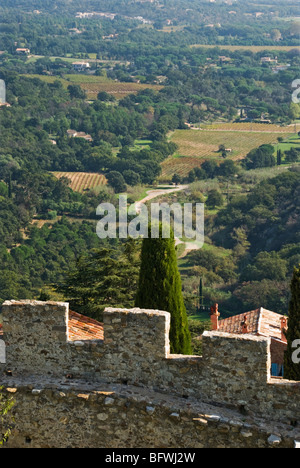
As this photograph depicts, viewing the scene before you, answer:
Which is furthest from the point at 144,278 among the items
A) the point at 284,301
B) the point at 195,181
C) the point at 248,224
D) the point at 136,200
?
the point at 195,181

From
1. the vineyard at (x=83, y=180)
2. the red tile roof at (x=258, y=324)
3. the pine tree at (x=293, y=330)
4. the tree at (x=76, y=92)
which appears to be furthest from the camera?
the tree at (x=76, y=92)

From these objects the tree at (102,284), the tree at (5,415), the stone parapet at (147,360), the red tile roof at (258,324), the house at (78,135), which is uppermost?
the stone parapet at (147,360)

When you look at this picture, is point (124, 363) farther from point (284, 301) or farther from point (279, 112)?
point (279, 112)

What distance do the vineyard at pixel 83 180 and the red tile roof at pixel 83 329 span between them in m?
117

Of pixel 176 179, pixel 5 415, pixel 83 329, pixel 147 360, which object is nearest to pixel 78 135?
pixel 176 179

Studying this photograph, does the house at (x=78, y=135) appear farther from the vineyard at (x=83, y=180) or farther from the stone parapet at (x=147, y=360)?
the stone parapet at (x=147, y=360)

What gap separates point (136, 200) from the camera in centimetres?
12119

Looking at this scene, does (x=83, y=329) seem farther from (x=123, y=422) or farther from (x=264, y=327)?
(x=264, y=327)

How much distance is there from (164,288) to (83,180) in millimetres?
124349

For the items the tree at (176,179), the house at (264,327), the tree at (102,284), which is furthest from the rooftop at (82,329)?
the tree at (176,179)

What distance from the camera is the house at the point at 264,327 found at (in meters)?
18.0

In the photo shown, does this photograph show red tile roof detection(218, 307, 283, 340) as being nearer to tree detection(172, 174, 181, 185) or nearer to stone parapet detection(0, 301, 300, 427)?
stone parapet detection(0, 301, 300, 427)

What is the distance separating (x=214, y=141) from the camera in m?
154

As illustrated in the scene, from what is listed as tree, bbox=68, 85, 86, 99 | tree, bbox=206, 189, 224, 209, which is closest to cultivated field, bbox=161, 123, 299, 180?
tree, bbox=206, 189, 224, 209
